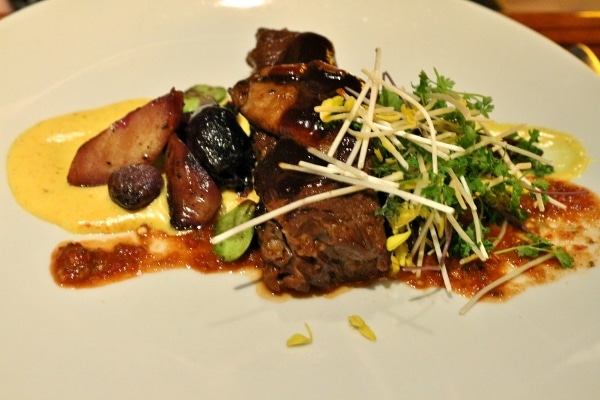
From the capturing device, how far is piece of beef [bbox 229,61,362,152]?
3.46 m

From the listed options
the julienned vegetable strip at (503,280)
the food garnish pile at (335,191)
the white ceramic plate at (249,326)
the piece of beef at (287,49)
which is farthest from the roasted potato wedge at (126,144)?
the julienned vegetable strip at (503,280)

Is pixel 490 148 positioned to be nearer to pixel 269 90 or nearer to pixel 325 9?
pixel 269 90

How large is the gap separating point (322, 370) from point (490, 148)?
197cm

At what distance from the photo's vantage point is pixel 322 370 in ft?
9.88

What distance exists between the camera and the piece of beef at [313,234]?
314 centimetres

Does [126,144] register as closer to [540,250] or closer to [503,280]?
[503,280]

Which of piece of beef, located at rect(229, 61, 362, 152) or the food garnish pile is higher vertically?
piece of beef, located at rect(229, 61, 362, 152)

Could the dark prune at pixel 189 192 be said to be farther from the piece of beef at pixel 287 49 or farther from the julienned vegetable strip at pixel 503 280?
the julienned vegetable strip at pixel 503 280

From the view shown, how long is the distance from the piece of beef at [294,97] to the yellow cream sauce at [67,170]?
0.70 metres

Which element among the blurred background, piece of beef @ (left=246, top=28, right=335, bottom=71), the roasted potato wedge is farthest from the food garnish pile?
the blurred background

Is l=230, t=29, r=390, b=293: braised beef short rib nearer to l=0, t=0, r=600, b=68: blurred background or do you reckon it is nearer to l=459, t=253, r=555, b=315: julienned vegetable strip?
l=459, t=253, r=555, b=315: julienned vegetable strip

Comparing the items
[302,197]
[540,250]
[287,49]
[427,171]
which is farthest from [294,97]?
[540,250]

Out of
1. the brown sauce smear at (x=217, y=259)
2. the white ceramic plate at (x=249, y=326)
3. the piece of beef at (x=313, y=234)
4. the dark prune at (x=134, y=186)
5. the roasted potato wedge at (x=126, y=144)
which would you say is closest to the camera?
the white ceramic plate at (x=249, y=326)

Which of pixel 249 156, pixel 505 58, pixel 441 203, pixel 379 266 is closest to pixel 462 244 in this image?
pixel 441 203
